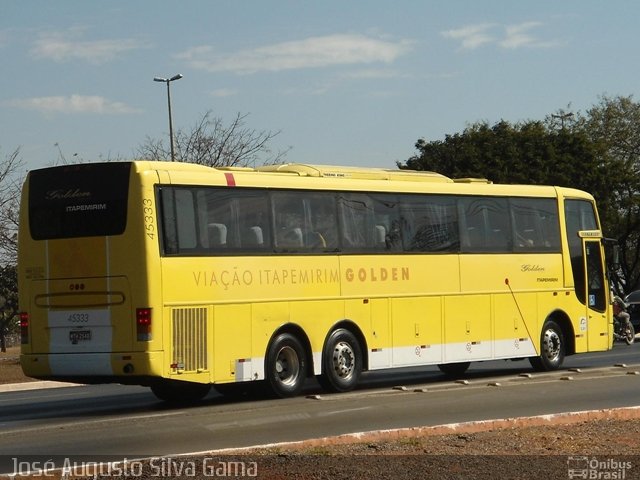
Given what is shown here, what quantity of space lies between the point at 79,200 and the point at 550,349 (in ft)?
33.5

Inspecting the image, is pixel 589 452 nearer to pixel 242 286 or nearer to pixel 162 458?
pixel 162 458

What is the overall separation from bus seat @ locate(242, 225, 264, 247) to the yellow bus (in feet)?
0.07

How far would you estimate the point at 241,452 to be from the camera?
11547mm

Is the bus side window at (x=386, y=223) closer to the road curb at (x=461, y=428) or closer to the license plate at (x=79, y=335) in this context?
the license plate at (x=79, y=335)

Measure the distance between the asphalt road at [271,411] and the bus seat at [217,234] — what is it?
2264mm

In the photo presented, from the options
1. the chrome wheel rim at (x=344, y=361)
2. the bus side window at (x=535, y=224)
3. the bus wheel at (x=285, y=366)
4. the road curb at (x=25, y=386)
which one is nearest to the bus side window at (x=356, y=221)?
the chrome wheel rim at (x=344, y=361)

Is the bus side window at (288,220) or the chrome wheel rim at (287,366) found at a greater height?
the bus side window at (288,220)

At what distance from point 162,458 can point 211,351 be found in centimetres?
647

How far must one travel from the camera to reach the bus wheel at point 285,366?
18.7 metres

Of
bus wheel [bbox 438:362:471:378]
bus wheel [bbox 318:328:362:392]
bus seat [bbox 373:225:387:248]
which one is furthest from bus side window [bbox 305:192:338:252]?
bus wheel [bbox 438:362:471:378]

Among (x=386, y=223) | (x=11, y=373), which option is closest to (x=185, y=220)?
(x=386, y=223)

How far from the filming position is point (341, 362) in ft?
65.4

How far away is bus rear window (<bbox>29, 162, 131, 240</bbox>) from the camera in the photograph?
56.9ft

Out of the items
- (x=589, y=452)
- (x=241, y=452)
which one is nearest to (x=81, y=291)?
(x=241, y=452)
